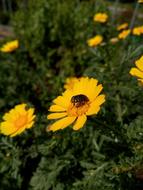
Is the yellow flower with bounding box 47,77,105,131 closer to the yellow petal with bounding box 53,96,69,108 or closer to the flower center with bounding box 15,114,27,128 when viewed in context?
the yellow petal with bounding box 53,96,69,108

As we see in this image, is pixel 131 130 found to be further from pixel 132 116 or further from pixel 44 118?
pixel 132 116

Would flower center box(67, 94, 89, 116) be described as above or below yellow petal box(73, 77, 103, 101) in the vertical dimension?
below

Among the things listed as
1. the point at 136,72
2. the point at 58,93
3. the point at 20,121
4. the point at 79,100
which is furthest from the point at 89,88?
the point at 58,93

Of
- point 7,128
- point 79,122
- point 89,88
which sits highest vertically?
point 7,128

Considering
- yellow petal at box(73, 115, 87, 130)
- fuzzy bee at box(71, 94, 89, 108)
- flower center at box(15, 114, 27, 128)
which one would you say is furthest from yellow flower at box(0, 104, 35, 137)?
yellow petal at box(73, 115, 87, 130)

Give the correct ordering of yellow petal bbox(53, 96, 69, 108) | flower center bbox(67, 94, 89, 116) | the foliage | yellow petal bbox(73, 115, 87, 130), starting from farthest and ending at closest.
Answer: the foliage < yellow petal bbox(53, 96, 69, 108) < flower center bbox(67, 94, 89, 116) < yellow petal bbox(73, 115, 87, 130)

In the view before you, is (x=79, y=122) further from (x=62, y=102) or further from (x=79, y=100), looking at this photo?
(x=62, y=102)

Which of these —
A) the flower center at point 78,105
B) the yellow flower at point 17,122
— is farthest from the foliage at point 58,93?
the yellow flower at point 17,122
